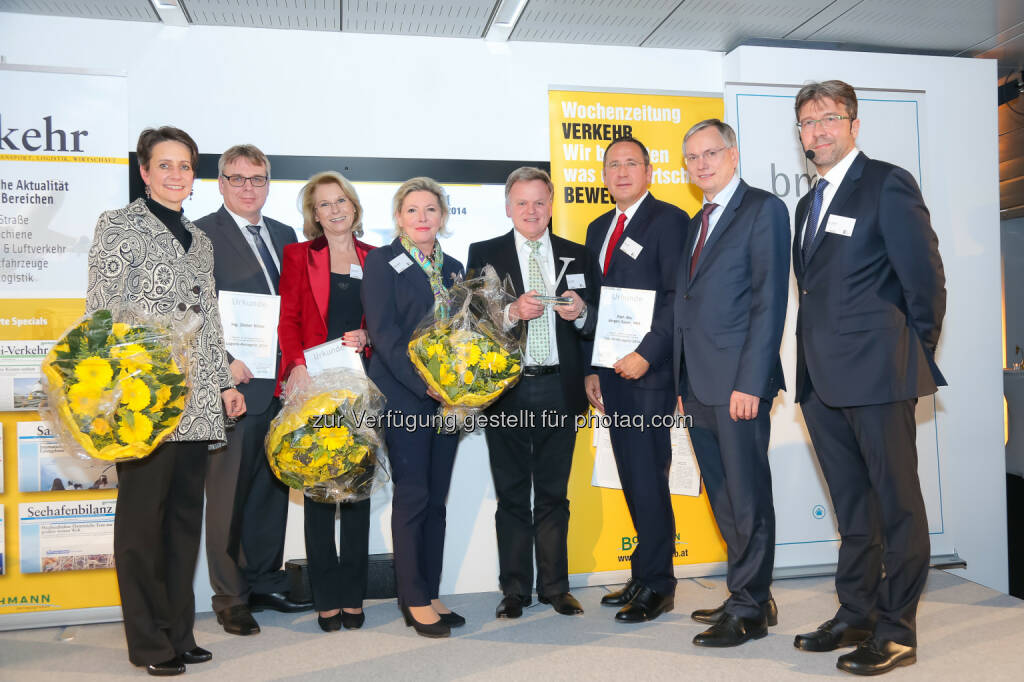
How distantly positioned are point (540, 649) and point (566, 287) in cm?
150

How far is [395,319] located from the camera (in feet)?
9.62

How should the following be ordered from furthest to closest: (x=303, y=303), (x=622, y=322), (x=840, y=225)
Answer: (x=303, y=303)
(x=622, y=322)
(x=840, y=225)

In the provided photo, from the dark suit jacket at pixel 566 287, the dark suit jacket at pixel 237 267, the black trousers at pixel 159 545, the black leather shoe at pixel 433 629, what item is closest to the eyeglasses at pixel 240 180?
the dark suit jacket at pixel 237 267

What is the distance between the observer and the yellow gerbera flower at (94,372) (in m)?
2.24

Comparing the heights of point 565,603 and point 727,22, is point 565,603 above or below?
below

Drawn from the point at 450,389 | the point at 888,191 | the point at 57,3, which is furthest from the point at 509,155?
the point at 57,3

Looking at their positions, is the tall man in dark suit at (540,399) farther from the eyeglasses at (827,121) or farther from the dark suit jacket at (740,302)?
the eyeglasses at (827,121)

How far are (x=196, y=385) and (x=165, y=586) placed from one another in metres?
0.75

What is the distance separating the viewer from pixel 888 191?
2.52 m

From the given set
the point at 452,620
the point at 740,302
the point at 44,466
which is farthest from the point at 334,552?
the point at 740,302

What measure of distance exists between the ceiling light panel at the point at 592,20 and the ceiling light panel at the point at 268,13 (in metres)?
0.99

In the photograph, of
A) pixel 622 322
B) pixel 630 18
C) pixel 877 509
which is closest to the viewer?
pixel 877 509

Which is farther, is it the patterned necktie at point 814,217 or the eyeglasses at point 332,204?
the eyeglasses at point 332,204

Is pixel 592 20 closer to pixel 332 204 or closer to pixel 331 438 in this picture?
pixel 332 204
